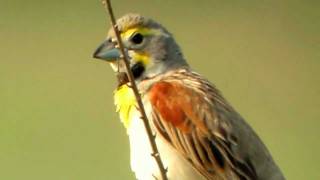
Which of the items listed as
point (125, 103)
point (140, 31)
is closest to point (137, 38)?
point (140, 31)

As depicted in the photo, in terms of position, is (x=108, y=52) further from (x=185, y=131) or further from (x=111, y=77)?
(x=111, y=77)

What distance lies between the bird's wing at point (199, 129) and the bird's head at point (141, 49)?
0.14 m

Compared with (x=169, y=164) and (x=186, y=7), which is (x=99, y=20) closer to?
(x=186, y=7)

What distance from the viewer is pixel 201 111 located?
4.82 meters

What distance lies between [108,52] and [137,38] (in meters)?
0.11

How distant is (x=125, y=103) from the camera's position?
191 inches

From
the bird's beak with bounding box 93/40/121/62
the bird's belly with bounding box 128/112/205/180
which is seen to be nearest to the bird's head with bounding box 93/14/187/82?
the bird's beak with bounding box 93/40/121/62

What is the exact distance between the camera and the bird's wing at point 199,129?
4750 mm

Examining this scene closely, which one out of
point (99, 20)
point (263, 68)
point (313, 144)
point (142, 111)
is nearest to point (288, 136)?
point (313, 144)

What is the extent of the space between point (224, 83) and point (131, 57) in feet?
8.45

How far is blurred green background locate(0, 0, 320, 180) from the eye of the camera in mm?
7086

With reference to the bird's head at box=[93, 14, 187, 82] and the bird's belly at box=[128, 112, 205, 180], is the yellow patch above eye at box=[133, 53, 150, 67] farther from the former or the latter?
the bird's belly at box=[128, 112, 205, 180]

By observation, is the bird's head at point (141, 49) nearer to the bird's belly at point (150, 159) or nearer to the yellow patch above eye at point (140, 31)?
the yellow patch above eye at point (140, 31)

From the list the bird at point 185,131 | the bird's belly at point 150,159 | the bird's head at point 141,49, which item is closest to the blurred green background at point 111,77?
the bird's head at point 141,49
